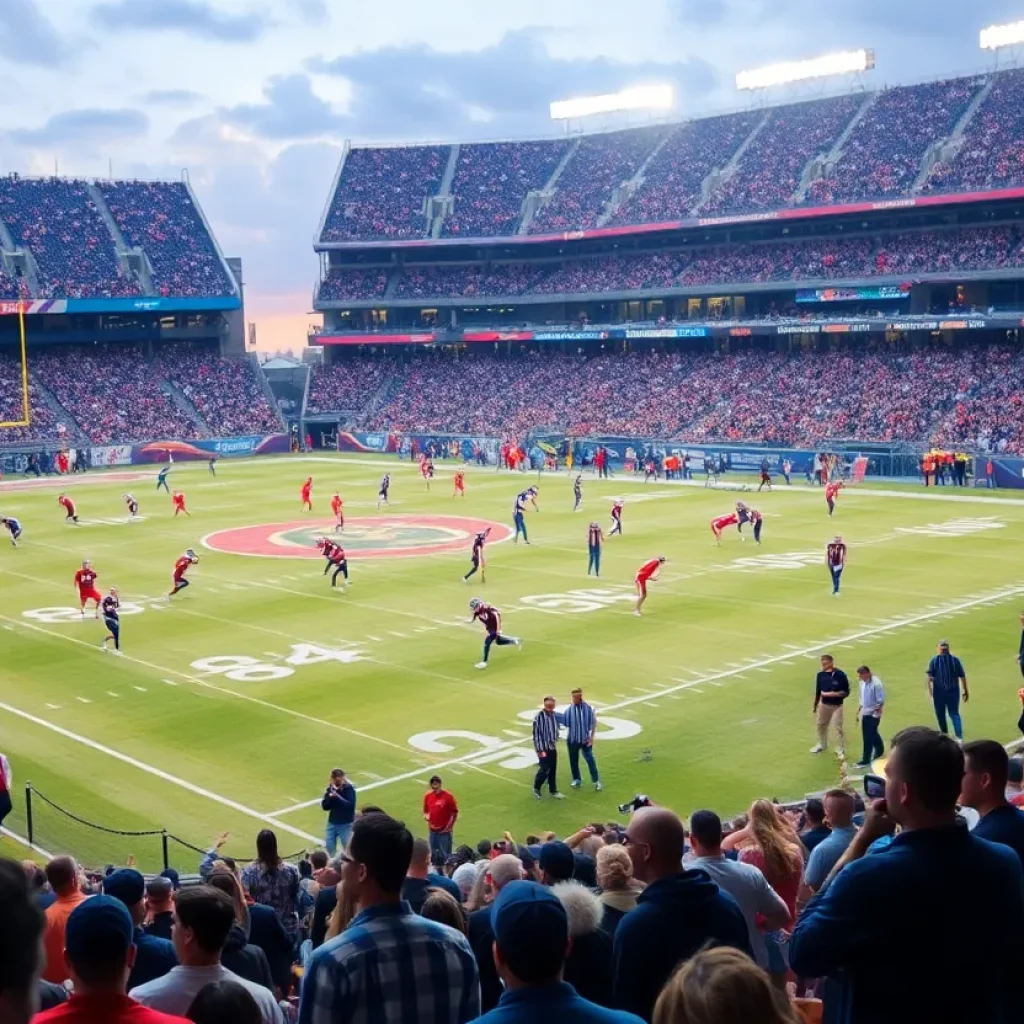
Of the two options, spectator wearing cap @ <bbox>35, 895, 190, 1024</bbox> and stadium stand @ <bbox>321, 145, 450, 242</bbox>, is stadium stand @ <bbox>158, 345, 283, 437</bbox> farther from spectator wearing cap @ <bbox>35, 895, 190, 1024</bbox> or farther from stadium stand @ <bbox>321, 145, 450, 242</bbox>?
spectator wearing cap @ <bbox>35, 895, 190, 1024</bbox>

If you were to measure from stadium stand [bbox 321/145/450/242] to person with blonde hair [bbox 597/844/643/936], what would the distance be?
3346 inches

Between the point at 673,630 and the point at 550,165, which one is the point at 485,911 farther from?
the point at 550,165

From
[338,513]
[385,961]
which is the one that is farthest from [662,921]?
[338,513]

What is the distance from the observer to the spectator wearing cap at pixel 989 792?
222 inches

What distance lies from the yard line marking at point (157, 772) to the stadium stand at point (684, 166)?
63.1m

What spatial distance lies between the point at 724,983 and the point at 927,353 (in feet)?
217

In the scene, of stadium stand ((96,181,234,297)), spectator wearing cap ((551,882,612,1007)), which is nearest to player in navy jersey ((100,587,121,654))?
spectator wearing cap ((551,882,612,1007))

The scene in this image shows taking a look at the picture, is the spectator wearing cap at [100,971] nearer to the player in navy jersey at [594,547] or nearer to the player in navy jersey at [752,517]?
the player in navy jersey at [594,547]

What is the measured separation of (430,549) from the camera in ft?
125

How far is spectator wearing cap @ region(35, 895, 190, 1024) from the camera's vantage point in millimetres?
4133

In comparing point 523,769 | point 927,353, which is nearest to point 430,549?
point 523,769

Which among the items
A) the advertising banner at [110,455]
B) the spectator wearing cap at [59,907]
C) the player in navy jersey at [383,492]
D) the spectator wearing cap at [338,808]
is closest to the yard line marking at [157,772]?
the spectator wearing cap at [338,808]

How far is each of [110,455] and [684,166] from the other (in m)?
39.7

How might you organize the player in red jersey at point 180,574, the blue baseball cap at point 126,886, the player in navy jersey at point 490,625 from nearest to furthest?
1. the blue baseball cap at point 126,886
2. the player in navy jersey at point 490,625
3. the player in red jersey at point 180,574
